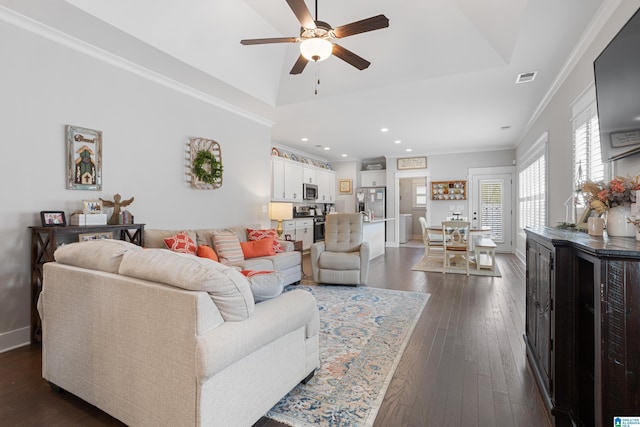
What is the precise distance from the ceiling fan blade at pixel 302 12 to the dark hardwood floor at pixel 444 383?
2.72 m

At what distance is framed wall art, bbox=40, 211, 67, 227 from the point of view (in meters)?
2.69

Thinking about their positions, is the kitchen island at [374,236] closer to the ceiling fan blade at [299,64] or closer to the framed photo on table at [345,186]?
the framed photo on table at [345,186]

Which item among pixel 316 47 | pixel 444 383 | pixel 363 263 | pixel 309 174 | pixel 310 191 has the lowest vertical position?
pixel 444 383

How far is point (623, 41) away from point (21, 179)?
14.7ft

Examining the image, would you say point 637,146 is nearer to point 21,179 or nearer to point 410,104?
point 410,104

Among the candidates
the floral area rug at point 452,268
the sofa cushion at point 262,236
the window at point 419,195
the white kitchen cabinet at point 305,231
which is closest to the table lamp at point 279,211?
the sofa cushion at point 262,236

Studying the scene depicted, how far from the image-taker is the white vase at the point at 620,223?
5.68 feet

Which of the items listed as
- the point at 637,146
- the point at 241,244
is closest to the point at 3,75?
the point at 241,244

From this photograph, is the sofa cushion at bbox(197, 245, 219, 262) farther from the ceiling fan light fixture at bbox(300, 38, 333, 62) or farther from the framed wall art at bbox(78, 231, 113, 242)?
the ceiling fan light fixture at bbox(300, 38, 333, 62)

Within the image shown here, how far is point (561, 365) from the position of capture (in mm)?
1675

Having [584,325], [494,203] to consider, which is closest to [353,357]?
[584,325]

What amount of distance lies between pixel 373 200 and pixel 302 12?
7.36m

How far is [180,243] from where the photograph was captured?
348cm

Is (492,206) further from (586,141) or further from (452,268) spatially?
(586,141)
